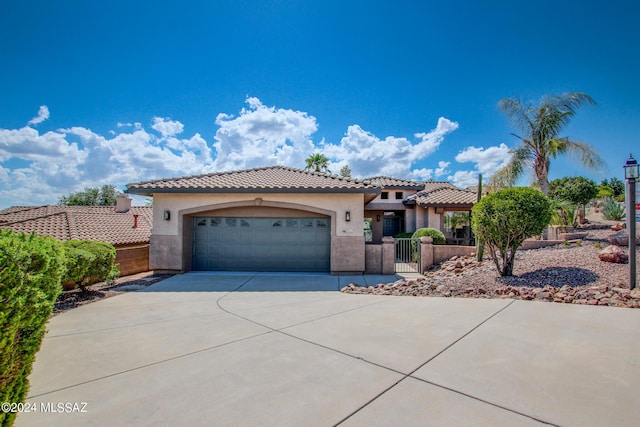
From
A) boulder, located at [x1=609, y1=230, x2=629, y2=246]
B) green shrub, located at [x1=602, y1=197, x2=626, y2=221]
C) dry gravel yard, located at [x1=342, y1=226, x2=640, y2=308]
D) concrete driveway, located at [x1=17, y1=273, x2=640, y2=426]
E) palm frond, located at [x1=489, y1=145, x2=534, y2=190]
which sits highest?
palm frond, located at [x1=489, y1=145, x2=534, y2=190]

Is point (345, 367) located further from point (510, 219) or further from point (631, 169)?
point (631, 169)

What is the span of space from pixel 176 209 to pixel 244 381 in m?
9.99

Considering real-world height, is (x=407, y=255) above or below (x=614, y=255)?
below

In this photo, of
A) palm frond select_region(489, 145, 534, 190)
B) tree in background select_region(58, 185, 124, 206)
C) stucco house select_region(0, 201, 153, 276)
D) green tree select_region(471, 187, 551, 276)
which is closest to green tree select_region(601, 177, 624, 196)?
palm frond select_region(489, 145, 534, 190)

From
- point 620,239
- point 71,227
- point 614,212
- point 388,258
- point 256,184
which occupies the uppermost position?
point 256,184

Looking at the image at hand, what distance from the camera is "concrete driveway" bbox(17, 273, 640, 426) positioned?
282cm

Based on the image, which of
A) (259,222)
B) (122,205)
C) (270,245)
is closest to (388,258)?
(270,245)

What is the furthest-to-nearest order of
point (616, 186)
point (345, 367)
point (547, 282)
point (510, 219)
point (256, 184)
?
point (616, 186) → point (256, 184) → point (510, 219) → point (547, 282) → point (345, 367)

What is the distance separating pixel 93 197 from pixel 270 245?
44.9m

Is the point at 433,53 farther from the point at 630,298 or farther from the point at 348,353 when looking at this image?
the point at 348,353

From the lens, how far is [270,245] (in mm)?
12508

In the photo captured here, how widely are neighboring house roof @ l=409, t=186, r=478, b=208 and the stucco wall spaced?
8581 millimetres

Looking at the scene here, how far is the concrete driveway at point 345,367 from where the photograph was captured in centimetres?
282

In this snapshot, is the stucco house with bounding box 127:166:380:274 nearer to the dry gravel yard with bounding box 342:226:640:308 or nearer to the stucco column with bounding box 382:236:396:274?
the stucco column with bounding box 382:236:396:274
